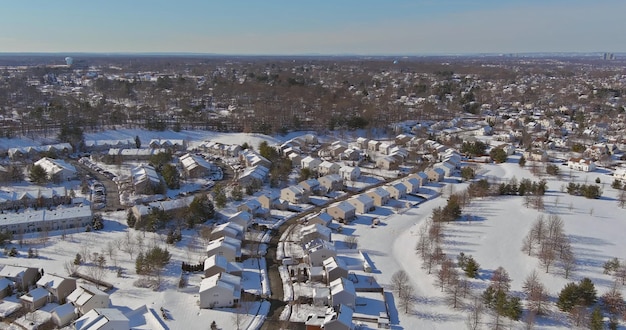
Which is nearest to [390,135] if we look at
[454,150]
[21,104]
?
[454,150]

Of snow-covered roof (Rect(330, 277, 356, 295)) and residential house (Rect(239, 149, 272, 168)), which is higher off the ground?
residential house (Rect(239, 149, 272, 168))

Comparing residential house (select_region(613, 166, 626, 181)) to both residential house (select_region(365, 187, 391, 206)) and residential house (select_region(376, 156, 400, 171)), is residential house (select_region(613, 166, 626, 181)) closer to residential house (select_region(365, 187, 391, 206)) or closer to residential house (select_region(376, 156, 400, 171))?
residential house (select_region(376, 156, 400, 171))

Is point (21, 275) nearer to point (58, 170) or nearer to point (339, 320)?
point (339, 320)

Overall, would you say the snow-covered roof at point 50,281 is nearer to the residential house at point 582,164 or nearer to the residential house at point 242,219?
the residential house at point 242,219

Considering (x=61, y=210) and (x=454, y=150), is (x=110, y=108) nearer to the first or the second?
(x=61, y=210)

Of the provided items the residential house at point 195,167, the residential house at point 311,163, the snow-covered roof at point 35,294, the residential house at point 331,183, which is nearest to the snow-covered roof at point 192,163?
the residential house at point 195,167

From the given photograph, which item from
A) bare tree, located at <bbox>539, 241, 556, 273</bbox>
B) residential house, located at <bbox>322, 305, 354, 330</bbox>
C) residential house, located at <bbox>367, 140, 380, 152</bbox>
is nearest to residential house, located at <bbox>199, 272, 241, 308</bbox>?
residential house, located at <bbox>322, 305, 354, 330</bbox>

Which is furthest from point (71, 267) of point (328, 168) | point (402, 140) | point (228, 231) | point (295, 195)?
point (402, 140)
